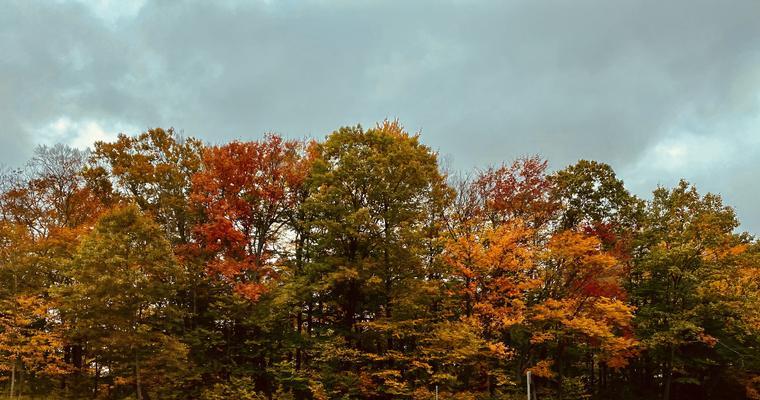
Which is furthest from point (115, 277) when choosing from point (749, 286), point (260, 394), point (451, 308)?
point (749, 286)

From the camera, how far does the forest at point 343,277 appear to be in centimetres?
2483

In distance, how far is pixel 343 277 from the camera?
26.2 m

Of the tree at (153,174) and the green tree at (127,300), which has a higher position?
the tree at (153,174)

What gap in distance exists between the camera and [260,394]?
2612 cm

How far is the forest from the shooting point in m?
24.8

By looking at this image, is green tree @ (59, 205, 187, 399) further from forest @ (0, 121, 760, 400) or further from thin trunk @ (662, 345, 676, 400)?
thin trunk @ (662, 345, 676, 400)

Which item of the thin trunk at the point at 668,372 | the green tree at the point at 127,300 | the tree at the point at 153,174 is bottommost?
the thin trunk at the point at 668,372

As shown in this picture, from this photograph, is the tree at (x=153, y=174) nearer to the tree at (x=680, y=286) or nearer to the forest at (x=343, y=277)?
the forest at (x=343, y=277)

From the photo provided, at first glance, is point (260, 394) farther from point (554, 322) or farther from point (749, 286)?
point (749, 286)

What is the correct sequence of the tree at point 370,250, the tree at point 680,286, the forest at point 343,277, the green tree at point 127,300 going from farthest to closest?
the tree at point 680,286 → the tree at point 370,250 → the forest at point 343,277 → the green tree at point 127,300

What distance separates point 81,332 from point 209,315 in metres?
6.67

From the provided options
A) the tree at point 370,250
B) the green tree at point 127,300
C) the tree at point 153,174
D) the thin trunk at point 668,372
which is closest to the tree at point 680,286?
the thin trunk at point 668,372

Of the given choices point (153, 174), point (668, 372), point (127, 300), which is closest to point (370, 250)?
A: point (127, 300)

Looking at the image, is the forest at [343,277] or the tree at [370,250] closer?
the forest at [343,277]
